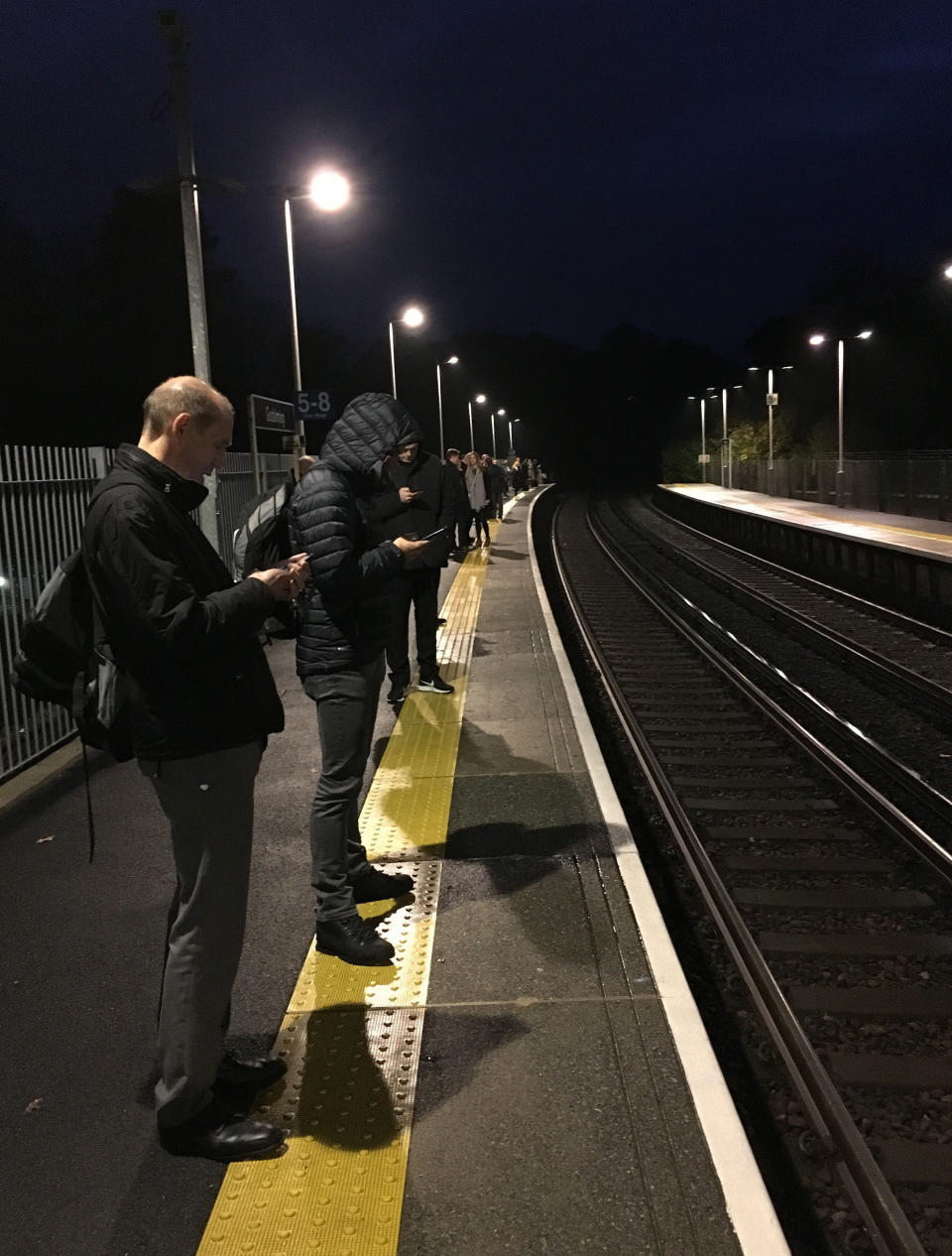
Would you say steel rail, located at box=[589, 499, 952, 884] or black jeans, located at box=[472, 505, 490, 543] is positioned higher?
black jeans, located at box=[472, 505, 490, 543]

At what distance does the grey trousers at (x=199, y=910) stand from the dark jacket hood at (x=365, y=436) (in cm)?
147

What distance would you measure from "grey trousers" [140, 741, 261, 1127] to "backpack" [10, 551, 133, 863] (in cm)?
17

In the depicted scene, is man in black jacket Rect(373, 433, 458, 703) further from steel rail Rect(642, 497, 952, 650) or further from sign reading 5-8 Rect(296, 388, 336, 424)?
sign reading 5-8 Rect(296, 388, 336, 424)

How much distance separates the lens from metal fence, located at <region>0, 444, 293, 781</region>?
7.20 meters

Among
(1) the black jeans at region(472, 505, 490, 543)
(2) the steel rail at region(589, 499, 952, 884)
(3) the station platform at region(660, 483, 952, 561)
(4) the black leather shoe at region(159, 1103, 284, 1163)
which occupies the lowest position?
(2) the steel rail at region(589, 499, 952, 884)

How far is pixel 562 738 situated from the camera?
753 centimetres

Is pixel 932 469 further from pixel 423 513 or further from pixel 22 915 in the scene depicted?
pixel 22 915

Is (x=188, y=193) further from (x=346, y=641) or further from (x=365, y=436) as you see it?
(x=346, y=641)

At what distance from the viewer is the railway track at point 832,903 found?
11.0ft

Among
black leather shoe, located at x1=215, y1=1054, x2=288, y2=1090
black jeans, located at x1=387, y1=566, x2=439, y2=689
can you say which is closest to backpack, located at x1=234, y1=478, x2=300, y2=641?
black leather shoe, located at x1=215, y1=1054, x2=288, y2=1090

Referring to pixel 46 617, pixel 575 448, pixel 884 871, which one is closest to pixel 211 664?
pixel 46 617

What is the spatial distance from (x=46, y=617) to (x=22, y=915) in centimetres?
243

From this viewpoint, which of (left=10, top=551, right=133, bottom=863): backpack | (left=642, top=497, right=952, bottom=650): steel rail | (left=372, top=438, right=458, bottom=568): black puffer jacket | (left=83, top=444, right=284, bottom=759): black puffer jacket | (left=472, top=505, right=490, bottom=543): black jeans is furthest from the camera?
(left=472, top=505, right=490, bottom=543): black jeans

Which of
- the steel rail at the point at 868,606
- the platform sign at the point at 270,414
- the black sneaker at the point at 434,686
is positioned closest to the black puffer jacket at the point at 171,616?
the black sneaker at the point at 434,686
